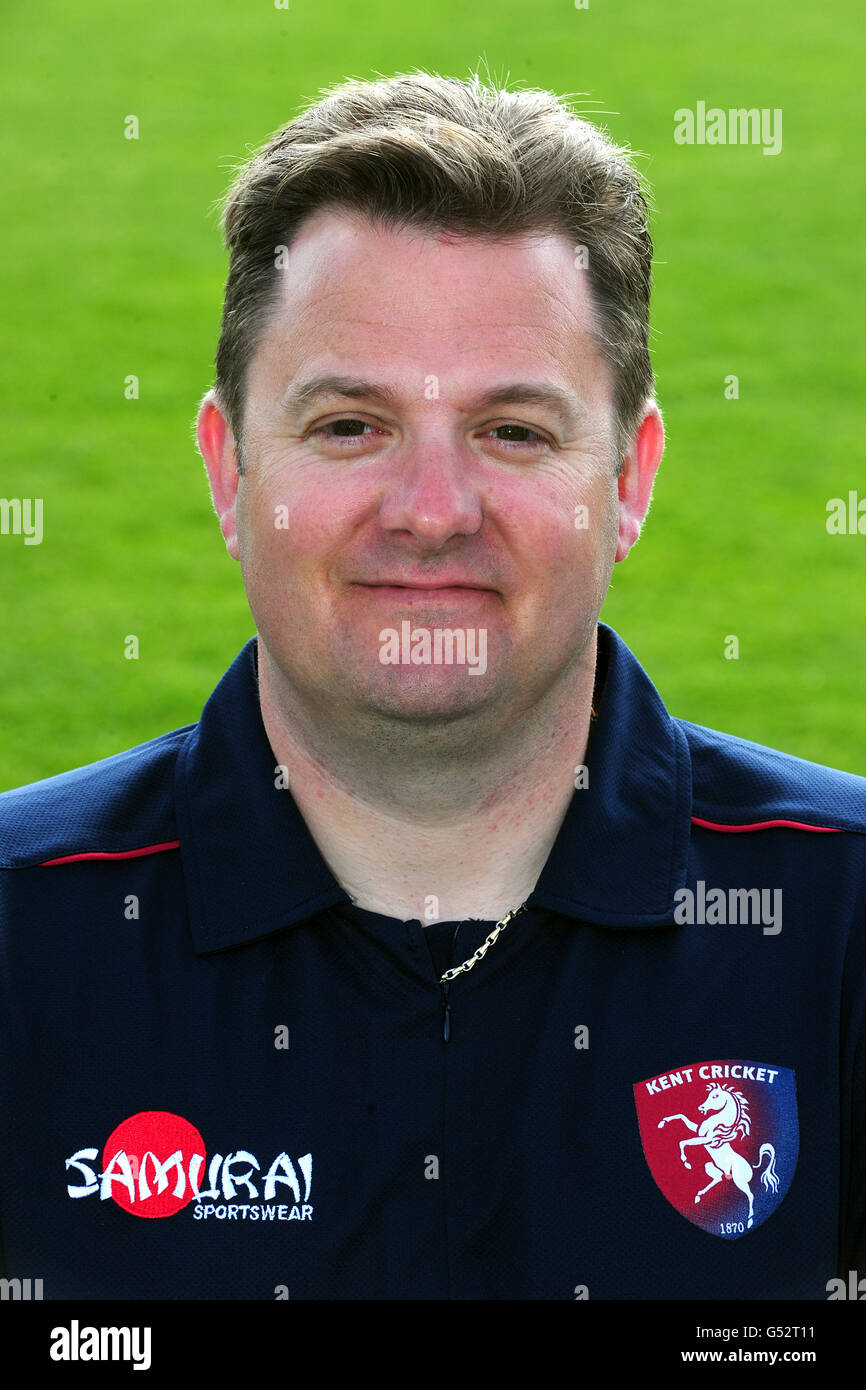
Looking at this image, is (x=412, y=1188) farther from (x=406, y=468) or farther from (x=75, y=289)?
(x=75, y=289)

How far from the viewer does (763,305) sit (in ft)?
33.0

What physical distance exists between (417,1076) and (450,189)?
39.2 inches

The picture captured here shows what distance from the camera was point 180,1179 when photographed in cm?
205

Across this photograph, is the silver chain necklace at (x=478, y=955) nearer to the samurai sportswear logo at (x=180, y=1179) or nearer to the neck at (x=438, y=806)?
the neck at (x=438, y=806)

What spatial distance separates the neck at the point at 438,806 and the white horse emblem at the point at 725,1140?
32 cm

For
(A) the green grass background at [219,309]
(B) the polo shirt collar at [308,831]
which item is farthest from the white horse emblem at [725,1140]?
(A) the green grass background at [219,309]

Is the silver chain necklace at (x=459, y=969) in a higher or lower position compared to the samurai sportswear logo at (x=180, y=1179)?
higher

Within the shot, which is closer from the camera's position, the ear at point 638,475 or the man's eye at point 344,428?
the man's eye at point 344,428

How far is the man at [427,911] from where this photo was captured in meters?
2.04

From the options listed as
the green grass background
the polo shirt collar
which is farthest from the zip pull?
the green grass background

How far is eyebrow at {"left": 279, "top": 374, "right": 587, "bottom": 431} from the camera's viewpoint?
2.06 metres

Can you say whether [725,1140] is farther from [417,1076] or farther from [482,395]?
[482,395]

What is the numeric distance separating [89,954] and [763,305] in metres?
8.58

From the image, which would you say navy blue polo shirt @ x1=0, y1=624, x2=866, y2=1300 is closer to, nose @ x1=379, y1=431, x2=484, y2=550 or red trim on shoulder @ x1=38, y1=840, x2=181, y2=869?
red trim on shoulder @ x1=38, y1=840, x2=181, y2=869
